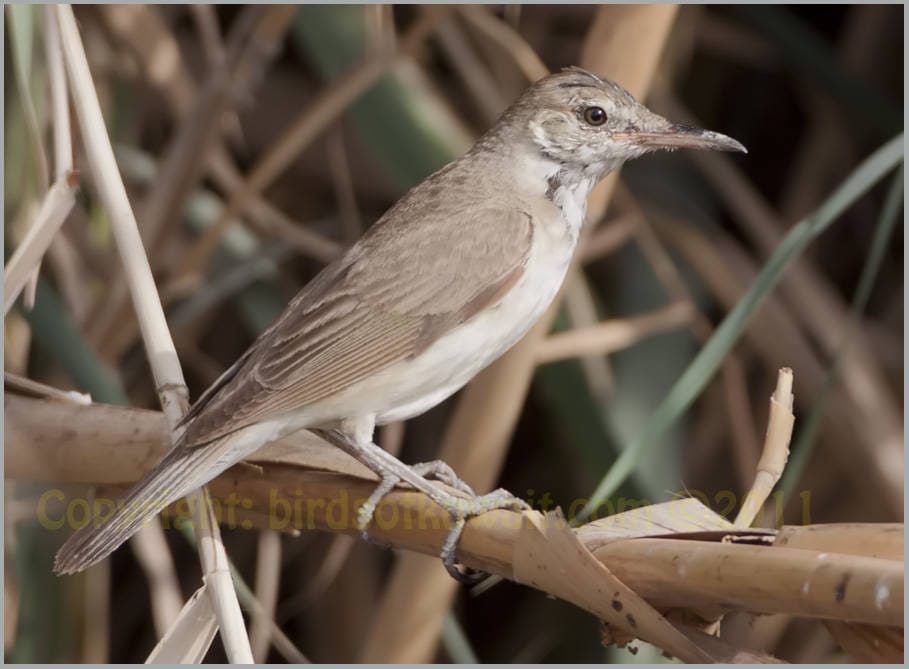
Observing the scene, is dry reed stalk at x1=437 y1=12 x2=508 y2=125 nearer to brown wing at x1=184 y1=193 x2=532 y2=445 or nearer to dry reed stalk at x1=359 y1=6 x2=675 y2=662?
dry reed stalk at x1=359 y1=6 x2=675 y2=662

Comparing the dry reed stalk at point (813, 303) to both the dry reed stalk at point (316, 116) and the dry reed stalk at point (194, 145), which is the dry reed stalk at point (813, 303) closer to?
the dry reed stalk at point (316, 116)

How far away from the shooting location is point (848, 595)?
122cm

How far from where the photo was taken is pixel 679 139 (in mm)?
2156

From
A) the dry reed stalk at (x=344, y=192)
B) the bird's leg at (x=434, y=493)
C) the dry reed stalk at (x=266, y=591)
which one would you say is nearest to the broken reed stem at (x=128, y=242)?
the bird's leg at (x=434, y=493)

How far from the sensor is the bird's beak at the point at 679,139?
214cm

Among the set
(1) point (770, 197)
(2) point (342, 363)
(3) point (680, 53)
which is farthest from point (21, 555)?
(1) point (770, 197)

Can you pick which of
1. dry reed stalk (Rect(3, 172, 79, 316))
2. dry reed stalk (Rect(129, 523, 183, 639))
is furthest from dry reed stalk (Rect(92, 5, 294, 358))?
dry reed stalk (Rect(3, 172, 79, 316))

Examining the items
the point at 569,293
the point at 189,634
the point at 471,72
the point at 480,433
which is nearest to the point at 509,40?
the point at 471,72

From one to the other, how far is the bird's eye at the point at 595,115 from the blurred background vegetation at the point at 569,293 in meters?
0.18

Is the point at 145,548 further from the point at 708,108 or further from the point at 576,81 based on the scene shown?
the point at 708,108

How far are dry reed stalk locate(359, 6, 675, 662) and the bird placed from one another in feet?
0.27

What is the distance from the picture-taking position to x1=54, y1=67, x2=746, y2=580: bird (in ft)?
6.35

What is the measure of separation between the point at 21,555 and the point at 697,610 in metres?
1.41

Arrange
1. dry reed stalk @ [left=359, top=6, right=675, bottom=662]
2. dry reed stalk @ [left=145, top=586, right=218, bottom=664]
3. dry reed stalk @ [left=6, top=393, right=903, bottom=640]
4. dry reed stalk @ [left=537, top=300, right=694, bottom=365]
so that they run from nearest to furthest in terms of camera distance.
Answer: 1. dry reed stalk @ [left=6, top=393, right=903, bottom=640]
2. dry reed stalk @ [left=145, top=586, right=218, bottom=664]
3. dry reed stalk @ [left=359, top=6, right=675, bottom=662]
4. dry reed stalk @ [left=537, top=300, right=694, bottom=365]
